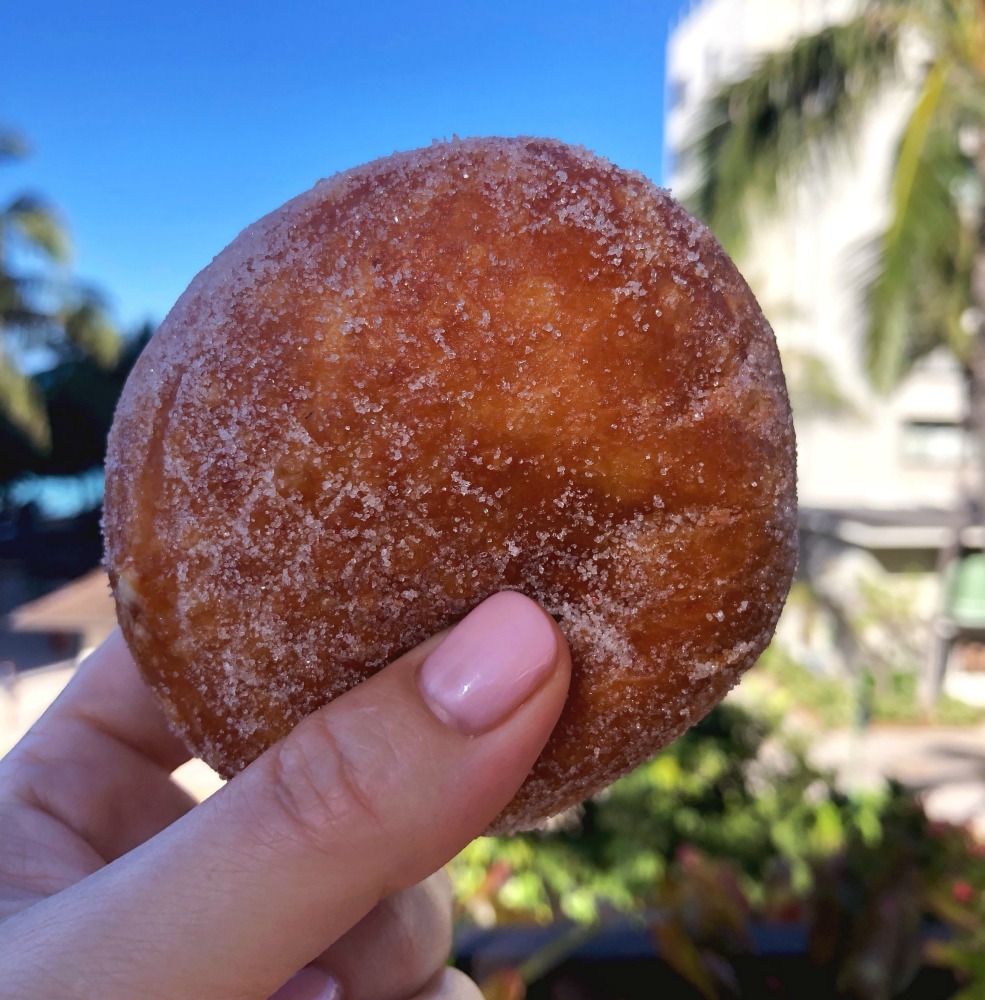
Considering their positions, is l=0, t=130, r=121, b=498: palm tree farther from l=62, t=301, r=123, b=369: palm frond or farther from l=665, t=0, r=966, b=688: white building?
l=665, t=0, r=966, b=688: white building

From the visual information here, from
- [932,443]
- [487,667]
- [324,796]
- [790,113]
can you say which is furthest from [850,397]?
[324,796]

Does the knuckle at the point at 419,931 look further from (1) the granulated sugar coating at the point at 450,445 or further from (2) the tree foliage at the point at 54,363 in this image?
(2) the tree foliage at the point at 54,363

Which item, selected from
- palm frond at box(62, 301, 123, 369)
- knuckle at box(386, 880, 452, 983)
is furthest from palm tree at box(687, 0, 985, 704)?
palm frond at box(62, 301, 123, 369)

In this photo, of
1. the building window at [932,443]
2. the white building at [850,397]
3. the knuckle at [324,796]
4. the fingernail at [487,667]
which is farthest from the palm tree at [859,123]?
the building window at [932,443]

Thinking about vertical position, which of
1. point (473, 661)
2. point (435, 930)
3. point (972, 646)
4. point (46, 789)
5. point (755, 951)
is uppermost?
point (473, 661)

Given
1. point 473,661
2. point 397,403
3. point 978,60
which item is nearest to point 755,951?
point 473,661

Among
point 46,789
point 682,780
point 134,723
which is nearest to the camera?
point 46,789

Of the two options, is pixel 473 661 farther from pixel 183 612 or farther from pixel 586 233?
pixel 586 233
